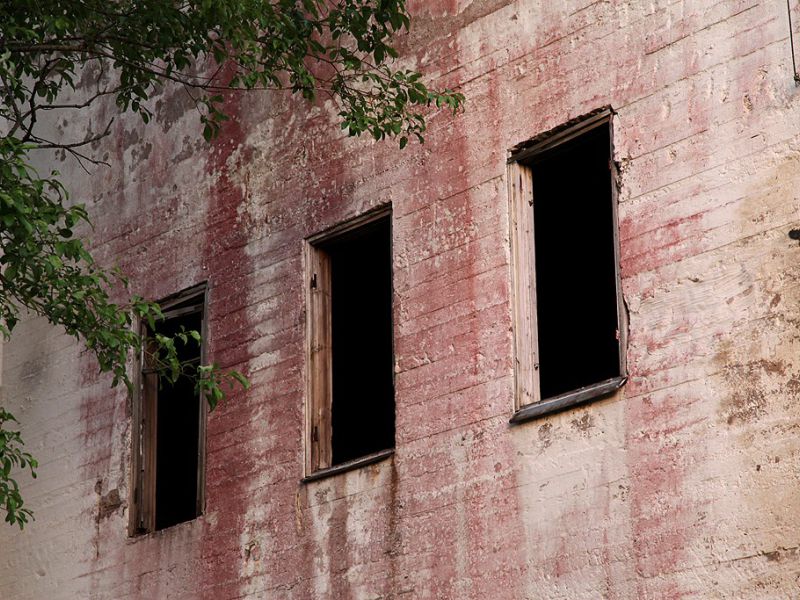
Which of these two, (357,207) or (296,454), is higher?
(357,207)

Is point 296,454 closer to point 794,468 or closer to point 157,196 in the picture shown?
point 157,196

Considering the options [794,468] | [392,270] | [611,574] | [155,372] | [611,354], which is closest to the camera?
[794,468]

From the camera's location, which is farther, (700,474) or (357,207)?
(357,207)

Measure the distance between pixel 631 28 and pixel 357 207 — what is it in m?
2.60

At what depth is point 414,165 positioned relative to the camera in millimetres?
11992

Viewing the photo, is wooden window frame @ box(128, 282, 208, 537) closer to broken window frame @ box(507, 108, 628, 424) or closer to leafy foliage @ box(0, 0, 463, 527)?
leafy foliage @ box(0, 0, 463, 527)

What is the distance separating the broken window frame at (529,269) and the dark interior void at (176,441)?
11.5 ft

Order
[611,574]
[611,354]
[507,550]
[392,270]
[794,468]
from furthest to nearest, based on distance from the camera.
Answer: [611,354] < [392,270] < [507,550] < [611,574] < [794,468]

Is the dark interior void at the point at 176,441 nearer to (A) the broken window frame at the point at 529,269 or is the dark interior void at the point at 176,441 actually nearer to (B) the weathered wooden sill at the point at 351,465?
(B) the weathered wooden sill at the point at 351,465

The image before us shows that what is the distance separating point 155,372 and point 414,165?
10.9ft

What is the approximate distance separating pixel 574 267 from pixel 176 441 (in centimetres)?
387

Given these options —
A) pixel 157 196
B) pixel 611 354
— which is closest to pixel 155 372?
pixel 157 196

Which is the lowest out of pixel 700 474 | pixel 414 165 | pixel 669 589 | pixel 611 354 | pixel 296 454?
pixel 669 589

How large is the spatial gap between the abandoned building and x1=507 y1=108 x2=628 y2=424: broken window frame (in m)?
0.02
